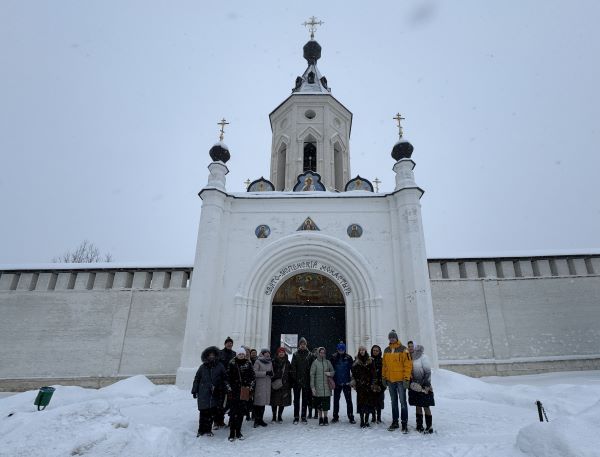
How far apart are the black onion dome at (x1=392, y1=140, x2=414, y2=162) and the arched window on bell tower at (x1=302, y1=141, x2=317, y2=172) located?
499cm

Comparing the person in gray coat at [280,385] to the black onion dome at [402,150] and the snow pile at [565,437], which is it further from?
the black onion dome at [402,150]

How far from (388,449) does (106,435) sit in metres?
3.58

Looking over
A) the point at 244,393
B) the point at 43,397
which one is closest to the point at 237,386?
the point at 244,393

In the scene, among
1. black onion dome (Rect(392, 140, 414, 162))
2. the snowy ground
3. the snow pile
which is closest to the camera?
the snow pile

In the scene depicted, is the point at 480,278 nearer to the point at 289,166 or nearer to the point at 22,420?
the point at 289,166

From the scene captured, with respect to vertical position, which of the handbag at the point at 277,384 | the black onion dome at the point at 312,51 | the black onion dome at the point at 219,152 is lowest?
the handbag at the point at 277,384

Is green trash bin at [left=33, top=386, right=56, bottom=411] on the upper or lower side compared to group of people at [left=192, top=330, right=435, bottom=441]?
lower

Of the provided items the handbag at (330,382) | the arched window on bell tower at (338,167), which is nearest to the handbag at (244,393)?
the handbag at (330,382)

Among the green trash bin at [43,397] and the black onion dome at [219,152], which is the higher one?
the black onion dome at [219,152]

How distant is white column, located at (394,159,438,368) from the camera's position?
10555 mm

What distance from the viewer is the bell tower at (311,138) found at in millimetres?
17047

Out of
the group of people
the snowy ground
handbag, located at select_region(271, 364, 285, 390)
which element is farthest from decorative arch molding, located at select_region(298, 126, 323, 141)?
handbag, located at select_region(271, 364, 285, 390)

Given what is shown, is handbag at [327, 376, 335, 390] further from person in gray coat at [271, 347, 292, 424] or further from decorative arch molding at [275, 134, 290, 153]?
decorative arch molding at [275, 134, 290, 153]

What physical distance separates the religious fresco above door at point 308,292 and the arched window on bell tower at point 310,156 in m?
6.74
